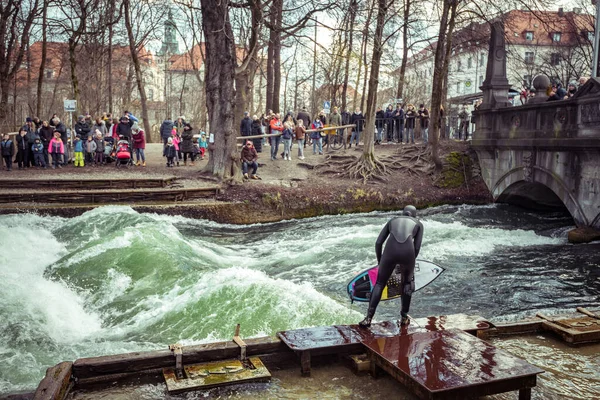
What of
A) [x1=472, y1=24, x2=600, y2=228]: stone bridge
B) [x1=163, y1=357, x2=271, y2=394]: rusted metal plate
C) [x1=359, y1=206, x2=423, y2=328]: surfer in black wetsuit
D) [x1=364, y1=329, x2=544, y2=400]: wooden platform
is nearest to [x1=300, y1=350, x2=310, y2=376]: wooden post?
[x1=163, y1=357, x2=271, y2=394]: rusted metal plate

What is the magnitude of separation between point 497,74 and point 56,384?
2216 cm

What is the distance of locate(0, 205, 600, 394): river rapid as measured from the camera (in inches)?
388

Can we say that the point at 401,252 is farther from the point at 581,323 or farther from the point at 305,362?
the point at 581,323

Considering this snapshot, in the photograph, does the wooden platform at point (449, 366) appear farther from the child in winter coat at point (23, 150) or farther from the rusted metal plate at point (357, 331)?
the child in winter coat at point (23, 150)

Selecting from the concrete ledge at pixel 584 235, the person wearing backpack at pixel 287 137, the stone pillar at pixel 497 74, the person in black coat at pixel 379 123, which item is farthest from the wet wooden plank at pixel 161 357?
the person in black coat at pixel 379 123

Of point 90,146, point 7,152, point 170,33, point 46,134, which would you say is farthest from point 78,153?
point 170,33

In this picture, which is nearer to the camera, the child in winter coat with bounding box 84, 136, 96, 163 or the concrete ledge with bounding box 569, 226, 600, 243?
the concrete ledge with bounding box 569, 226, 600, 243

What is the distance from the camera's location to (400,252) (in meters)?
7.92

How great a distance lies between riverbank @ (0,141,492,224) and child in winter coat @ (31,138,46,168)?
41.0 inches

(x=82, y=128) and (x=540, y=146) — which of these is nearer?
(x=540, y=146)

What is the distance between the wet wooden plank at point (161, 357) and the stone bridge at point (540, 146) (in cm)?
1319

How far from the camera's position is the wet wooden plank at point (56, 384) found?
611cm

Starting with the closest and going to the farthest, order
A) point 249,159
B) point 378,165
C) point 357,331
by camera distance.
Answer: point 357,331 < point 249,159 < point 378,165

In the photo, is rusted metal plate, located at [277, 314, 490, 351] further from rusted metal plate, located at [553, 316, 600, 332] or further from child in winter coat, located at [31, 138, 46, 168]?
child in winter coat, located at [31, 138, 46, 168]
